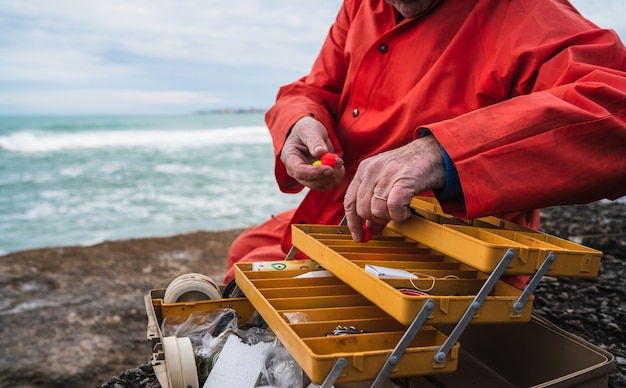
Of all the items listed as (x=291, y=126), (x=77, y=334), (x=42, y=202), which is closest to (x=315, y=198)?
(x=291, y=126)

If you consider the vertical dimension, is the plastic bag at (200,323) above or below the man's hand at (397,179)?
below

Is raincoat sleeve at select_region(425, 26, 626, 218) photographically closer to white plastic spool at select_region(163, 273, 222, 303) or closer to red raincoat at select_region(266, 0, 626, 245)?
red raincoat at select_region(266, 0, 626, 245)

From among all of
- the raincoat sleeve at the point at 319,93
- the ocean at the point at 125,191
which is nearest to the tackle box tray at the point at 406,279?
the raincoat sleeve at the point at 319,93

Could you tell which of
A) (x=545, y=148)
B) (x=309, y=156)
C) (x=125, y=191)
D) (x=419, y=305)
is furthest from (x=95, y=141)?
(x=419, y=305)

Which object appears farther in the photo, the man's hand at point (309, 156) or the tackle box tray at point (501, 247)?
the man's hand at point (309, 156)

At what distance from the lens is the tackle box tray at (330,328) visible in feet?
3.76

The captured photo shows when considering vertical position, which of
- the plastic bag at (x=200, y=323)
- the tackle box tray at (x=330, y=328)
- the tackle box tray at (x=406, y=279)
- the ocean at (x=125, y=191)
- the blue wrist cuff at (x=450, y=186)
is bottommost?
the ocean at (x=125, y=191)

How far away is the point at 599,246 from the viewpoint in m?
4.28

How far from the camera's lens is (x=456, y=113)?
1937 millimetres

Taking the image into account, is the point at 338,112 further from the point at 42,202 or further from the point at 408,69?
the point at 42,202

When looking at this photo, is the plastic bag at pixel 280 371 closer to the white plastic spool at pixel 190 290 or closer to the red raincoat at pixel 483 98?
the white plastic spool at pixel 190 290

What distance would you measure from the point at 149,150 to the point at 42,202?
1228 centimetres

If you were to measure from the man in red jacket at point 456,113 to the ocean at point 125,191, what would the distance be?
701 centimetres

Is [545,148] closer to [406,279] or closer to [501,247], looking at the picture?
[501,247]
